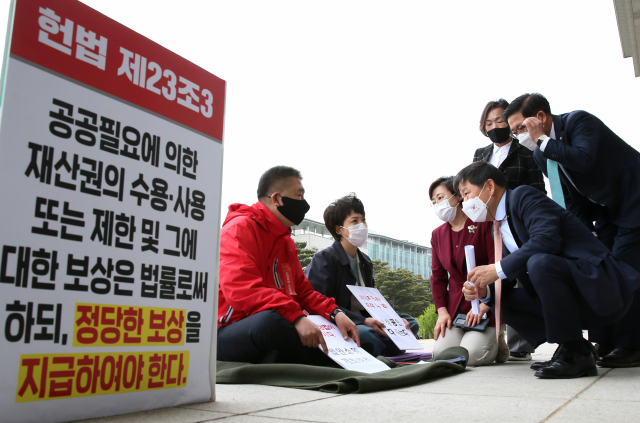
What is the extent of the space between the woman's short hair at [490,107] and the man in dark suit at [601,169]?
77 cm

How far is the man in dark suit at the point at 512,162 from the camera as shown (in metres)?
3.81

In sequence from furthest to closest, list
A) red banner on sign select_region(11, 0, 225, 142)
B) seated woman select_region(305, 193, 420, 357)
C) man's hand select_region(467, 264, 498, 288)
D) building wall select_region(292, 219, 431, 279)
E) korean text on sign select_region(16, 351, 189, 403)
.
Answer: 1. building wall select_region(292, 219, 431, 279)
2. seated woman select_region(305, 193, 420, 357)
3. man's hand select_region(467, 264, 498, 288)
4. red banner on sign select_region(11, 0, 225, 142)
5. korean text on sign select_region(16, 351, 189, 403)

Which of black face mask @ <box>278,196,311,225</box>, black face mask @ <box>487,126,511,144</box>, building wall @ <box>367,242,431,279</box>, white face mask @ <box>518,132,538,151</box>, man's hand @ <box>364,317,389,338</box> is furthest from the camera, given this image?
building wall @ <box>367,242,431,279</box>

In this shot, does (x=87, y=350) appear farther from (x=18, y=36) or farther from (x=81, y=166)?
(x=18, y=36)

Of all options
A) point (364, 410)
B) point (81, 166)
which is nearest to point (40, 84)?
point (81, 166)

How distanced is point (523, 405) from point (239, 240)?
1714 mm

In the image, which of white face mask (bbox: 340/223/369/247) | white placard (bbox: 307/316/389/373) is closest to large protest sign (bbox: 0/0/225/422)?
white placard (bbox: 307/316/389/373)

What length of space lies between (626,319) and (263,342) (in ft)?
6.94

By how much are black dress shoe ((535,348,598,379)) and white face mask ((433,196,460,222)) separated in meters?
1.54

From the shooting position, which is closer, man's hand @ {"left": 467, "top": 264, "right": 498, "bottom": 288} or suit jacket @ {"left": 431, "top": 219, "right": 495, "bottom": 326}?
man's hand @ {"left": 467, "top": 264, "right": 498, "bottom": 288}

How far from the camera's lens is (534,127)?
2.96 meters

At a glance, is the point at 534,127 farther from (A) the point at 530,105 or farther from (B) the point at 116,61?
(B) the point at 116,61

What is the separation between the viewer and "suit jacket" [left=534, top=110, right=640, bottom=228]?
2.79 m

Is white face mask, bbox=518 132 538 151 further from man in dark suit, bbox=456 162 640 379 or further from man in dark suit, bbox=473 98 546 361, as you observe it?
man in dark suit, bbox=473 98 546 361
